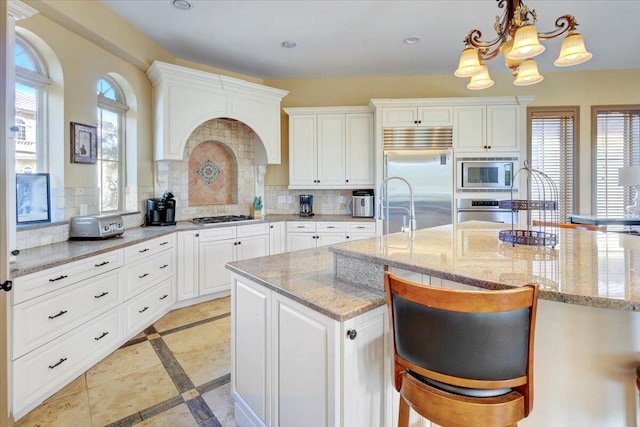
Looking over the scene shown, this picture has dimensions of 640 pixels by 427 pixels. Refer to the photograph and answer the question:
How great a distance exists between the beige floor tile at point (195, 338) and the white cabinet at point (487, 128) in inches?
138

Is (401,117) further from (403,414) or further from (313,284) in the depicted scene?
(403,414)

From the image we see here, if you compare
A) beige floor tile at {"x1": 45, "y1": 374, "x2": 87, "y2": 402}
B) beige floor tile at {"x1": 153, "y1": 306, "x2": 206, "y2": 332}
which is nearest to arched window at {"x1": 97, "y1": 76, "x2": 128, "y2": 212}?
beige floor tile at {"x1": 153, "y1": 306, "x2": 206, "y2": 332}

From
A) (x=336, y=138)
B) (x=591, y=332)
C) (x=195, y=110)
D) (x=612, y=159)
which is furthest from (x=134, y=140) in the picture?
(x=612, y=159)

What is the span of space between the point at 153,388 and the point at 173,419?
0.38 metres

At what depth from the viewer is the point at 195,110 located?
3.72 metres

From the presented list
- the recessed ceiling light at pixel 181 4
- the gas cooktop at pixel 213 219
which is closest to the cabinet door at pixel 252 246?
the gas cooktop at pixel 213 219

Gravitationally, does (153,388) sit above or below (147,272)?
below

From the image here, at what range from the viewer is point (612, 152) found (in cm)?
448

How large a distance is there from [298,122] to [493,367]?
13.2ft

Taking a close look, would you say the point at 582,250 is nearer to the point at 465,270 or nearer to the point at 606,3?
the point at 465,270

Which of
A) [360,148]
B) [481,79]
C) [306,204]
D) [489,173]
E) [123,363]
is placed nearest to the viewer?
[481,79]

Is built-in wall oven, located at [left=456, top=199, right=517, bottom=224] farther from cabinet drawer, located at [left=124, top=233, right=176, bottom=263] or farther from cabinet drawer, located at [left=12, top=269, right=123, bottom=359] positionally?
cabinet drawer, located at [left=12, top=269, right=123, bottom=359]

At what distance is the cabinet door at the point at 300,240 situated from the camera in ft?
14.0

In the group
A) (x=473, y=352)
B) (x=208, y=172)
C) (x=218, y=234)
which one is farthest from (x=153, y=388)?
(x=208, y=172)
